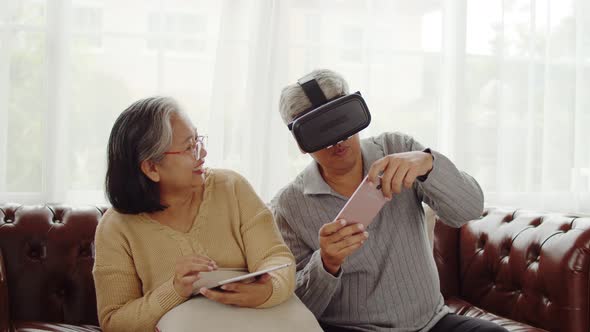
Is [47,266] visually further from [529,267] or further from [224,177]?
[529,267]

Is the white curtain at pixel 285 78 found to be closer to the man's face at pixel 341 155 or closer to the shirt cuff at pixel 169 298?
the man's face at pixel 341 155

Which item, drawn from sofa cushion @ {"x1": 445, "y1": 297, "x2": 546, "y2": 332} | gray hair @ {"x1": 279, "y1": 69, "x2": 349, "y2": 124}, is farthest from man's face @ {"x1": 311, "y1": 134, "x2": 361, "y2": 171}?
sofa cushion @ {"x1": 445, "y1": 297, "x2": 546, "y2": 332}

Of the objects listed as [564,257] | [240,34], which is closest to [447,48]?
[240,34]

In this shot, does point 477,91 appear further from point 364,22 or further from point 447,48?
point 364,22

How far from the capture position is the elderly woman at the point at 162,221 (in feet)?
5.15

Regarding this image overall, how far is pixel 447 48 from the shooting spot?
2902 millimetres

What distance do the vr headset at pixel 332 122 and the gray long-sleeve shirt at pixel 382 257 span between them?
0.83 ft

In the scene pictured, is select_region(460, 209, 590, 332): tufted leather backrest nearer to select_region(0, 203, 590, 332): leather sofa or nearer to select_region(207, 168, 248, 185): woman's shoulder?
select_region(0, 203, 590, 332): leather sofa

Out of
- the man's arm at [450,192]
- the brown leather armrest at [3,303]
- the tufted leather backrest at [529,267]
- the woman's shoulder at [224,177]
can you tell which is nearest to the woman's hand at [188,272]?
the woman's shoulder at [224,177]

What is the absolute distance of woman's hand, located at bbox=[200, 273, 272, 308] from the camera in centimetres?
144

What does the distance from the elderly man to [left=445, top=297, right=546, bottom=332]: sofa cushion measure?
328mm

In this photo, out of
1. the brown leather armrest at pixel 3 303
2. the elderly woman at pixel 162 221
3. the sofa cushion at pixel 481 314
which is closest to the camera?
the elderly woman at pixel 162 221

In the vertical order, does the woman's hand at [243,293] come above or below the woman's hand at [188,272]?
below

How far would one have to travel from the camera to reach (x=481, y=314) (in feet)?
7.02
